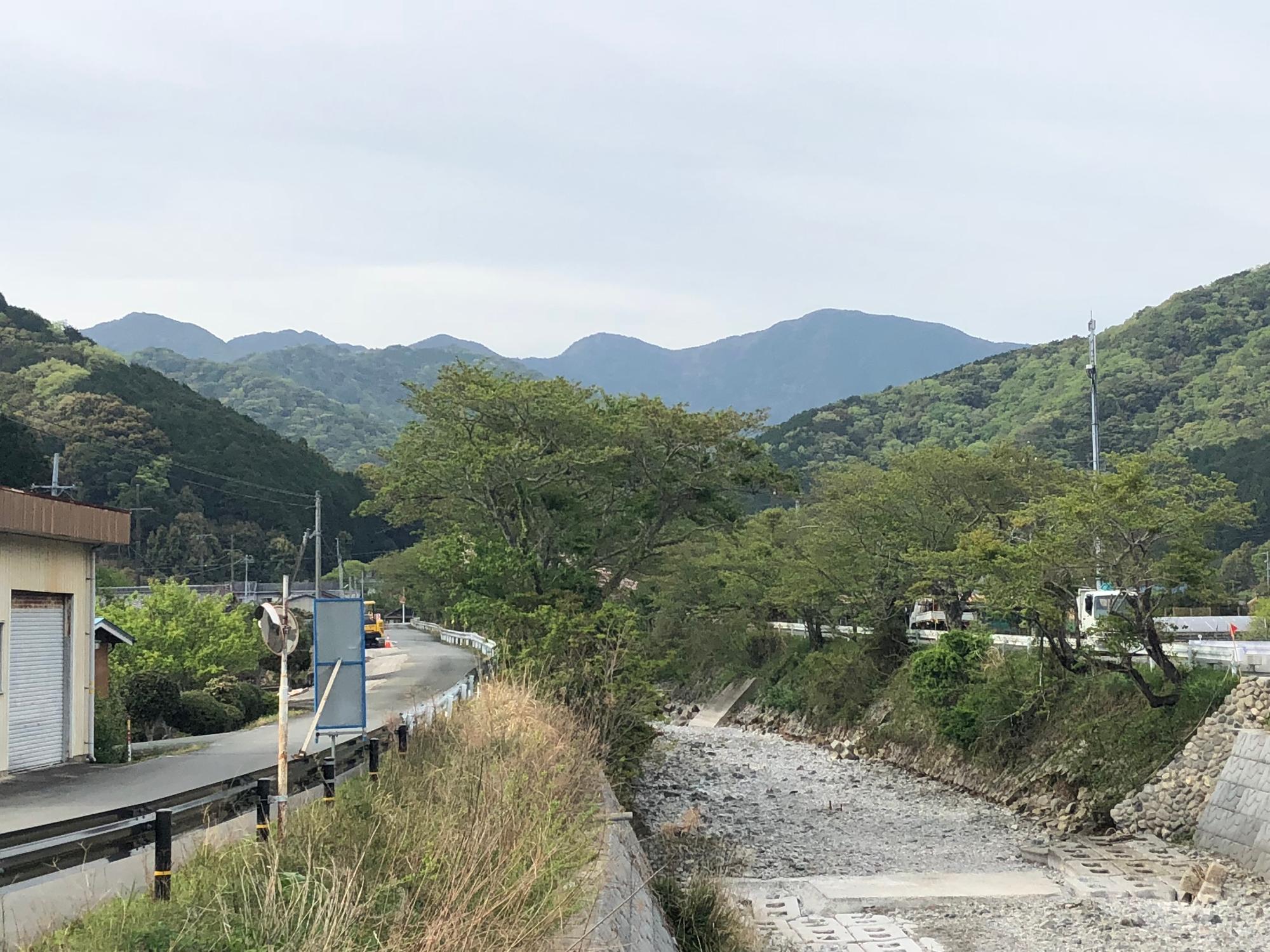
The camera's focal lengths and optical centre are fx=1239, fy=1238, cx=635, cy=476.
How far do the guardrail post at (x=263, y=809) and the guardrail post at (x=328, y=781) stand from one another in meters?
0.55

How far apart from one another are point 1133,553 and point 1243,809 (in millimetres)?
5228

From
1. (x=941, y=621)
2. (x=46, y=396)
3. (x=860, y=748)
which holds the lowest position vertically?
(x=860, y=748)

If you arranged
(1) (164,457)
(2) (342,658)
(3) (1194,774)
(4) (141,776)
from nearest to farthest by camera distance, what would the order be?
(2) (342,658), (4) (141,776), (3) (1194,774), (1) (164,457)

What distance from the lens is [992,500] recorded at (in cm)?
4009

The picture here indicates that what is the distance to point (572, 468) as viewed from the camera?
103 feet

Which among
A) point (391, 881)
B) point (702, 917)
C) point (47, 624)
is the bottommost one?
point (702, 917)

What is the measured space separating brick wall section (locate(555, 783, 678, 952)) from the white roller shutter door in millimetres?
9061

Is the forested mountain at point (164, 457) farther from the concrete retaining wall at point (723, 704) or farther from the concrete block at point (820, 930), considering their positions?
the concrete block at point (820, 930)

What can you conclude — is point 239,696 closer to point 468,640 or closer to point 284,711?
point 468,640

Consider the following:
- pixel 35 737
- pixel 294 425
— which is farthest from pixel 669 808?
pixel 294 425

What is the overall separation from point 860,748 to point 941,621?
36.4 feet

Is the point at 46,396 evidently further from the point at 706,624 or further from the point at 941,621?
the point at 941,621

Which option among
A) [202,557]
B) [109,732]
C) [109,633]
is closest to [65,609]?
[109,732]

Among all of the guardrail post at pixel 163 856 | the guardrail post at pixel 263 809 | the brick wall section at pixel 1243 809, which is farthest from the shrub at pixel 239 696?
the guardrail post at pixel 163 856
